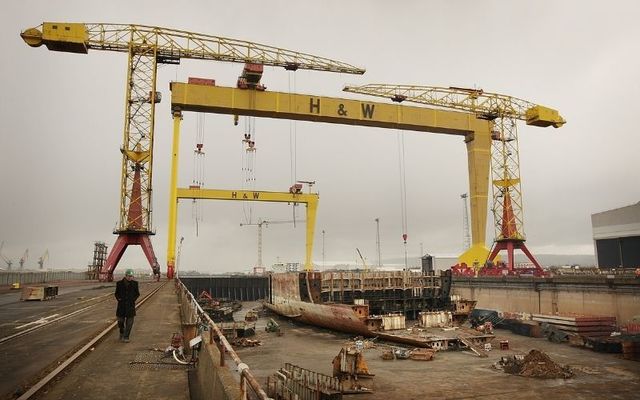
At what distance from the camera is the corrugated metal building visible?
177ft

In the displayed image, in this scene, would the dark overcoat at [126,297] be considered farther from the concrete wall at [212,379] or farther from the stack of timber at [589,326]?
the stack of timber at [589,326]

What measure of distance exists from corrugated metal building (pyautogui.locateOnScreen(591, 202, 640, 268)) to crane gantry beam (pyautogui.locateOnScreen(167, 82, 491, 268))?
2791 centimetres

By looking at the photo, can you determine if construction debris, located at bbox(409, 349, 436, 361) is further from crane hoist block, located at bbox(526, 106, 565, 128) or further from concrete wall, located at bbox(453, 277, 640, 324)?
crane hoist block, located at bbox(526, 106, 565, 128)

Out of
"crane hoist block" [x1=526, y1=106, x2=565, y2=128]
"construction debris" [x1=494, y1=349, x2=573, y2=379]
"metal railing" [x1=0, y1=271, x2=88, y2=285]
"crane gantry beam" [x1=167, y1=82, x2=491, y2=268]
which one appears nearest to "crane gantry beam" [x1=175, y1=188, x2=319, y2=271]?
"crane gantry beam" [x1=167, y1=82, x2=491, y2=268]

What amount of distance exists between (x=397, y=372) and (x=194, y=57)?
31.7 meters

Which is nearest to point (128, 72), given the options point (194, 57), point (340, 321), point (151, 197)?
point (194, 57)

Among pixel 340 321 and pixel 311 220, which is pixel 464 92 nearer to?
pixel 311 220

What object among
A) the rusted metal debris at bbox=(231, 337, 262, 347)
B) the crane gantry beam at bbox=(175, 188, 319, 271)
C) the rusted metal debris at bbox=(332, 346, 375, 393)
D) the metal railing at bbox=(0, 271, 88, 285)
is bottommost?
the rusted metal debris at bbox=(231, 337, 262, 347)

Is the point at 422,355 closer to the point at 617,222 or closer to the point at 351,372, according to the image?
the point at 351,372

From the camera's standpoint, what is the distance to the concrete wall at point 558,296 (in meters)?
23.2

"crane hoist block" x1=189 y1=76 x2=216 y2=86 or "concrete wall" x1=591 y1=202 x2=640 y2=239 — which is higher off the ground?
→ "crane hoist block" x1=189 y1=76 x2=216 y2=86

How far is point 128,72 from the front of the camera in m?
35.5

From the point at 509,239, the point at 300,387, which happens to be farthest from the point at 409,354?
the point at 509,239

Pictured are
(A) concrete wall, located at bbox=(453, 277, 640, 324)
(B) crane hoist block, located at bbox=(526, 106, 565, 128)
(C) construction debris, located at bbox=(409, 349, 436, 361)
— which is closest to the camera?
(C) construction debris, located at bbox=(409, 349, 436, 361)
